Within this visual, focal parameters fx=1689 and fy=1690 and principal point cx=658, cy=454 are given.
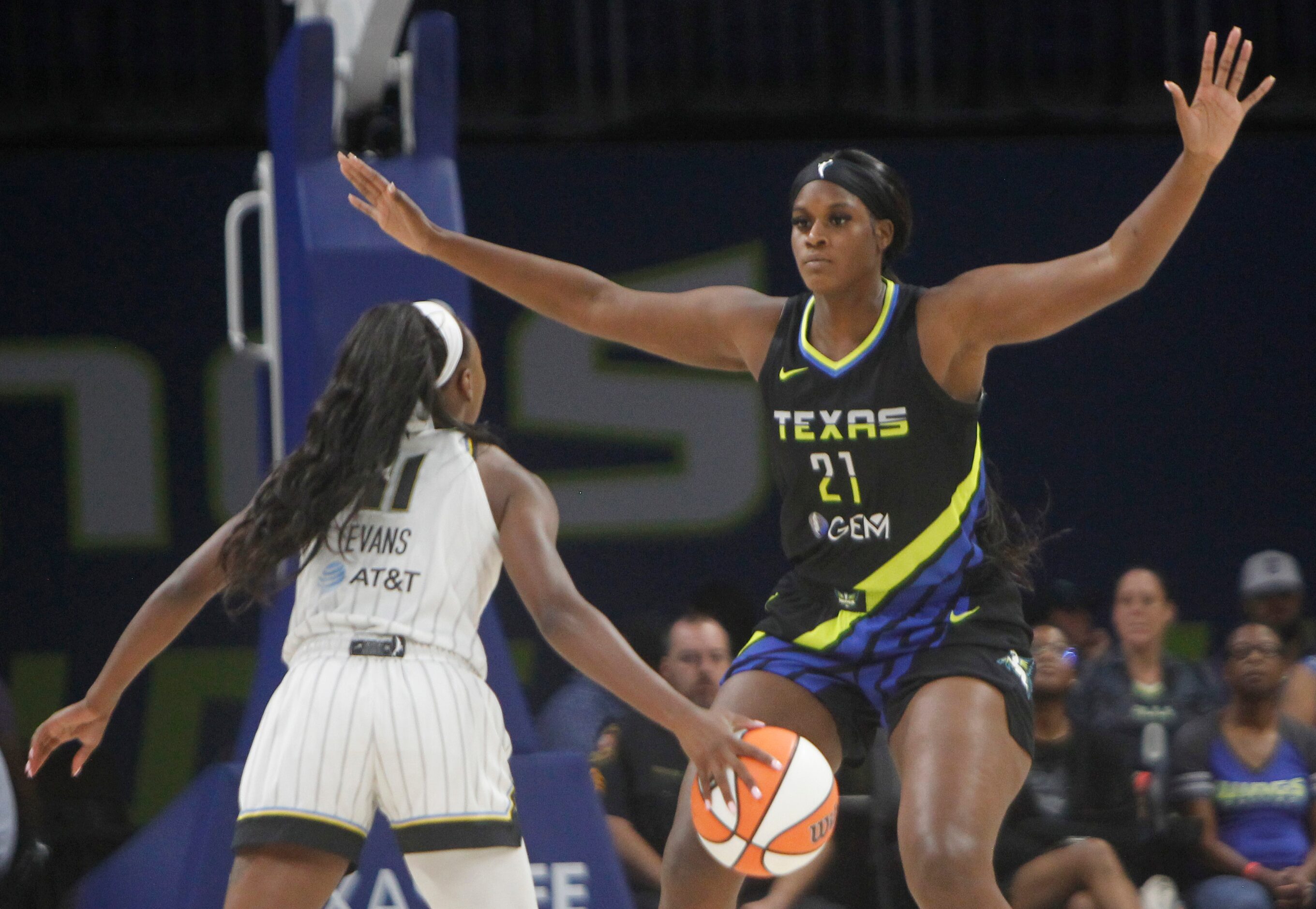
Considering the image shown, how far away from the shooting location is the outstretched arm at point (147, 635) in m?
3.41

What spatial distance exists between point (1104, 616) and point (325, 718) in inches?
276

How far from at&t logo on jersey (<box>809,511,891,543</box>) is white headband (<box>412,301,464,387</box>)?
2.83ft

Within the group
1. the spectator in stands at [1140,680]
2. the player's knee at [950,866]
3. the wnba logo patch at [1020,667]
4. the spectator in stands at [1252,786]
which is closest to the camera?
the player's knee at [950,866]

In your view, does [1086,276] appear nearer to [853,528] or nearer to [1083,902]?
[853,528]

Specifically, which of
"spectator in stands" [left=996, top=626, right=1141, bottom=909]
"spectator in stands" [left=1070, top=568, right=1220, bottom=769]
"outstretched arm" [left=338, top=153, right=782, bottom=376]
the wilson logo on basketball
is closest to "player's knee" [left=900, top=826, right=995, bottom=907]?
the wilson logo on basketball

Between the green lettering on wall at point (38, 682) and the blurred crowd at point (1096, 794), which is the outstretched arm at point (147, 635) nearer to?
the blurred crowd at point (1096, 794)

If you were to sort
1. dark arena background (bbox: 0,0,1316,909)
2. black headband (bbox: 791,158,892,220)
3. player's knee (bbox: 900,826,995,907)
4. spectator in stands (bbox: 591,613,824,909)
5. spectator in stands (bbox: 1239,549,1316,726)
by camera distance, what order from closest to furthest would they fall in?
1. player's knee (bbox: 900,826,995,907)
2. black headband (bbox: 791,158,892,220)
3. spectator in stands (bbox: 591,613,824,909)
4. spectator in stands (bbox: 1239,549,1316,726)
5. dark arena background (bbox: 0,0,1316,909)

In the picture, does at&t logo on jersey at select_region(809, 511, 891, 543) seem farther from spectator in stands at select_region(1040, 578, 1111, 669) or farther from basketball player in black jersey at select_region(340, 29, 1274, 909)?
spectator in stands at select_region(1040, 578, 1111, 669)

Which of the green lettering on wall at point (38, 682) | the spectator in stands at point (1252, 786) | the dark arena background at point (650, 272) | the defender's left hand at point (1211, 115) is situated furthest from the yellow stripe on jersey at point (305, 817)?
the green lettering on wall at point (38, 682)

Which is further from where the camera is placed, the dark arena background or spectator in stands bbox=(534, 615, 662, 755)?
the dark arena background

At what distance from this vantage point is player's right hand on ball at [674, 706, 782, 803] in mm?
3135

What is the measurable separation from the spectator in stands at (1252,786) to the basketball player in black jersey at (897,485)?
9.25ft

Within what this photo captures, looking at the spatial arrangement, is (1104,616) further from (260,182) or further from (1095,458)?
(260,182)

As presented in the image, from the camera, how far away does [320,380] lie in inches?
221
